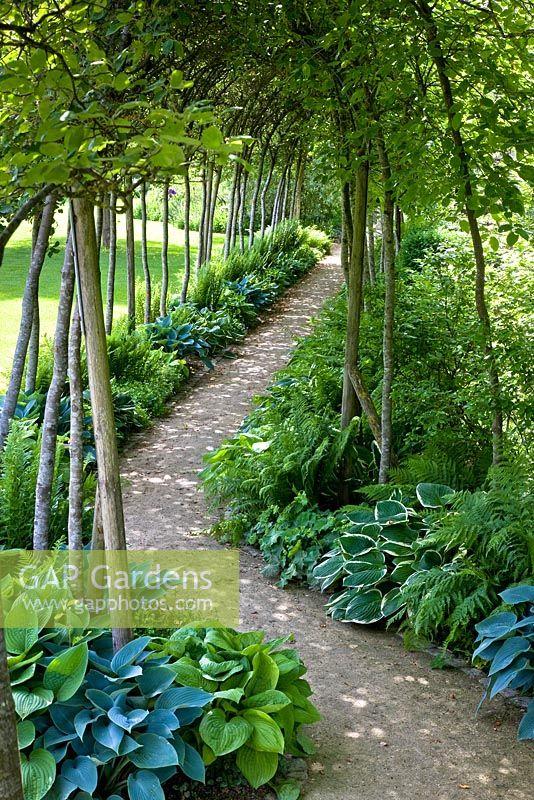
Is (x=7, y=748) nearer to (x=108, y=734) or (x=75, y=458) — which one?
(x=108, y=734)

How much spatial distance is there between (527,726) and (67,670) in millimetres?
2202

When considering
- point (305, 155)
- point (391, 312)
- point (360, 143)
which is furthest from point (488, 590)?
point (305, 155)

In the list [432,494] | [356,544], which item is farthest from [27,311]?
[432,494]

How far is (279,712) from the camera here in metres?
3.65

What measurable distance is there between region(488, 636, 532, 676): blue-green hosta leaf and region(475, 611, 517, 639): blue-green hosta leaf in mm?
58

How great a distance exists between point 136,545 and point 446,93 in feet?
12.8

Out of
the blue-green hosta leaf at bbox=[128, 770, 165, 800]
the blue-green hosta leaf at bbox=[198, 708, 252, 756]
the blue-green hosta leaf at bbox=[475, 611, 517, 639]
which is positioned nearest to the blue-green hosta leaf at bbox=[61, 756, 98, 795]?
the blue-green hosta leaf at bbox=[128, 770, 165, 800]

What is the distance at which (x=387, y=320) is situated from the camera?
20.6 ft

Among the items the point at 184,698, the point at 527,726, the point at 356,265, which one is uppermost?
the point at 356,265

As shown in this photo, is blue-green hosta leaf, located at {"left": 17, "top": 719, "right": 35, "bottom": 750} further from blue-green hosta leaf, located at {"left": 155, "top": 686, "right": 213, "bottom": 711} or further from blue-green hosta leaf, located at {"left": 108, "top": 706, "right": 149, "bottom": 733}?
blue-green hosta leaf, located at {"left": 155, "top": 686, "right": 213, "bottom": 711}

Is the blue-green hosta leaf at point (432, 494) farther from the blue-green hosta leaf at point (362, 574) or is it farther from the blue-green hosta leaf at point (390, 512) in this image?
the blue-green hosta leaf at point (362, 574)

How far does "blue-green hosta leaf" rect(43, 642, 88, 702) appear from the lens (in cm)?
334

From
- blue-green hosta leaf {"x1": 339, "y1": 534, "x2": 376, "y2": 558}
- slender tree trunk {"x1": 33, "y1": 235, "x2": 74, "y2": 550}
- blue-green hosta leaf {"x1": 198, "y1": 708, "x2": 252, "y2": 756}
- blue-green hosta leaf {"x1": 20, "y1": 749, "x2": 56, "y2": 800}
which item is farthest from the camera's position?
blue-green hosta leaf {"x1": 339, "y1": 534, "x2": 376, "y2": 558}

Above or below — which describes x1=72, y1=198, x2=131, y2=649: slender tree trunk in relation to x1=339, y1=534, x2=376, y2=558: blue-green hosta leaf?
above
